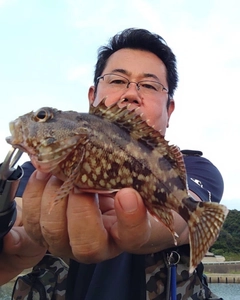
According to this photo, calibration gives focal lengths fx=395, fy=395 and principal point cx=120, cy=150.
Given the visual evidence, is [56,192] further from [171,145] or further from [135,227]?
[171,145]

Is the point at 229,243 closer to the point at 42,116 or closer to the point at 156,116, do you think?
the point at 156,116

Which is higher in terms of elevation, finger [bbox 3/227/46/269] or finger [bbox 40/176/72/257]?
finger [bbox 40/176/72/257]

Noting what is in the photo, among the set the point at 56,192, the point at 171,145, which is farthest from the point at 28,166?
the point at 171,145

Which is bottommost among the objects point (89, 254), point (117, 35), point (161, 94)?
point (89, 254)

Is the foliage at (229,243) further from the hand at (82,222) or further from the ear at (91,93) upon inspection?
the hand at (82,222)

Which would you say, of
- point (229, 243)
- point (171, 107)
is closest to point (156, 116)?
point (171, 107)

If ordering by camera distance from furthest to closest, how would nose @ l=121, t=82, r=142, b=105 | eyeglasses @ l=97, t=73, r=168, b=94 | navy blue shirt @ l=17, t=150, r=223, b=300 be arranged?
eyeglasses @ l=97, t=73, r=168, b=94 < nose @ l=121, t=82, r=142, b=105 < navy blue shirt @ l=17, t=150, r=223, b=300

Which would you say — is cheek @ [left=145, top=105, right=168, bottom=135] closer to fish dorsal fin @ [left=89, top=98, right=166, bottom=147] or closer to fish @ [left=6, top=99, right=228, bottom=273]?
fish dorsal fin @ [left=89, top=98, right=166, bottom=147]

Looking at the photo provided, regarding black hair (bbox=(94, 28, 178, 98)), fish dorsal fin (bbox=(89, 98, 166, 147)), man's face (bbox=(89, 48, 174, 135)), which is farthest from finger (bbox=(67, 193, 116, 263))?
black hair (bbox=(94, 28, 178, 98))
